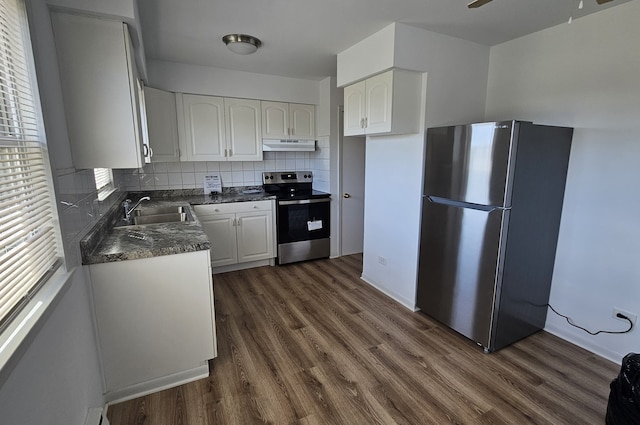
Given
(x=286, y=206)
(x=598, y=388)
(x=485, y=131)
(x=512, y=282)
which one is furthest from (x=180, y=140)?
(x=598, y=388)

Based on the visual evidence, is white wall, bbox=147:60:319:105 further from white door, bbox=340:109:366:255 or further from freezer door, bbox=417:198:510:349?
freezer door, bbox=417:198:510:349

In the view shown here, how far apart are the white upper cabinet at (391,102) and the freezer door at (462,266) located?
68 centimetres

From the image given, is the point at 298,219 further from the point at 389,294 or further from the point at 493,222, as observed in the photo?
the point at 493,222

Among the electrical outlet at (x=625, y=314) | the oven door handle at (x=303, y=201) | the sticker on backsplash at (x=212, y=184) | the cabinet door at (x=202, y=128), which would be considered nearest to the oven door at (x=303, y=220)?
the oven door handle at (x=303, y=201)

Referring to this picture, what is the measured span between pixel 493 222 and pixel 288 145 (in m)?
2.63

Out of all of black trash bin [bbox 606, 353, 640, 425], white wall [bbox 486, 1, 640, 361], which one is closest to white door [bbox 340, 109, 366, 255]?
white wall [bbox 486, 1, 640, 361]

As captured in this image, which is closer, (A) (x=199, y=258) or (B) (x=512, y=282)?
(A) (x=199, y=258)

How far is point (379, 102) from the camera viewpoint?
254 centimetres

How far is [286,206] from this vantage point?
373cm

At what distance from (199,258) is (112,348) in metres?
0.66

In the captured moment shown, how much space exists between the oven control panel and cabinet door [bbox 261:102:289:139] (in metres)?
0.51

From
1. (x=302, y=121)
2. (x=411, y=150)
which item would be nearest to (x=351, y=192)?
(x=302, y=121)

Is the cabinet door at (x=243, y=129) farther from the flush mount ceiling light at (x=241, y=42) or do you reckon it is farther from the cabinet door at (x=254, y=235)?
the flush mount ceiling light at (x=241, y=42)

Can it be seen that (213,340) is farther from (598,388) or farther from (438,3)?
(438,3)
